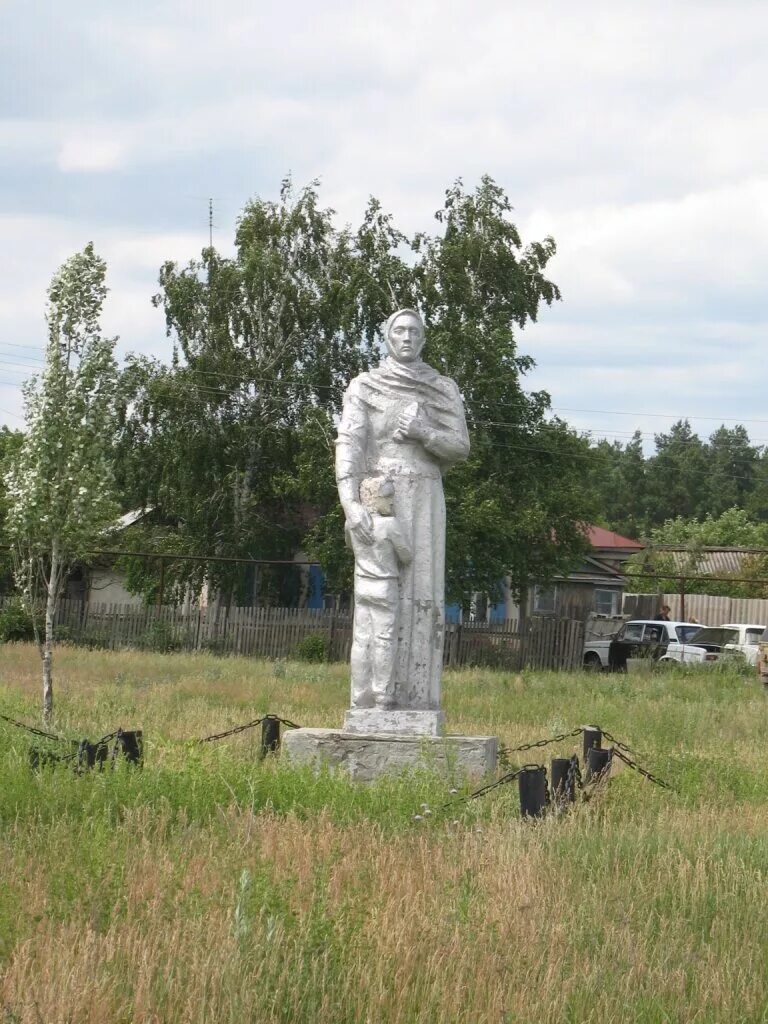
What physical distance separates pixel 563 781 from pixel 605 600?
44678 mm

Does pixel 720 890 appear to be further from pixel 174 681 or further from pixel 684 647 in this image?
pixel 684 647

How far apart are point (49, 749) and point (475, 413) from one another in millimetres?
22898

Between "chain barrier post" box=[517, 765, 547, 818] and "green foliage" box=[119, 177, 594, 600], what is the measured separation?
22.1 meters

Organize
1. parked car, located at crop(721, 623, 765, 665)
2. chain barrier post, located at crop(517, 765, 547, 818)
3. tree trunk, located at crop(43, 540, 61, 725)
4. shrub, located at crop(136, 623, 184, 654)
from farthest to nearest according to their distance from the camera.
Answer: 1. shrub, located at crop(136, 623, 184, 654)
2. parked car, located at crop(721, 623, 765, 665)
3. tree trunk, located at crop(43, 540, 61, 725)
4. chain barrier post, located at crop(517, 765, 547, 818)

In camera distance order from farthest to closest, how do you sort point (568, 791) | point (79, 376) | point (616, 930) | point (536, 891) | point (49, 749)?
point (79, 376)
point (49, 749)
point (568, 791)
point (536, 891)
point (616, 930)

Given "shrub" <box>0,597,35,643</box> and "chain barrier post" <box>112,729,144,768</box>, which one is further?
"shrub" <box>0,597,35,643</box>

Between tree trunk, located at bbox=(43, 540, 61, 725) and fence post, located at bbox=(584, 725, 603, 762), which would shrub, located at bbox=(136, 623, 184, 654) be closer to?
tree trunk, located at bbox=(43, 540, 61, 725)

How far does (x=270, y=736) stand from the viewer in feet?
34.9

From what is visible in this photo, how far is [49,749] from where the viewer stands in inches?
355

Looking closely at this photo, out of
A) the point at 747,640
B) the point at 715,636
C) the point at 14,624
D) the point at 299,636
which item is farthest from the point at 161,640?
the point at 747,640

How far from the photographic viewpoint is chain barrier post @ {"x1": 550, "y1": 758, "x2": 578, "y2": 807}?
841 centimetres

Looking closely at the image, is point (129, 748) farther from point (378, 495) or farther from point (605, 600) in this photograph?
point (605, 600)

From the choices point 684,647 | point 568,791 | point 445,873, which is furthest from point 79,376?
point 684,647

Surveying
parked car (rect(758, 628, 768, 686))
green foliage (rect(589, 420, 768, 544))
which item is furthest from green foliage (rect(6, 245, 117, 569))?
green foliage (rect(589, 420, 768, 544))
